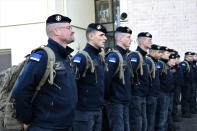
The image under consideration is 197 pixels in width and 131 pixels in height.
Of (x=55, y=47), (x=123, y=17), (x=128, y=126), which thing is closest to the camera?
(x=55, y=47)

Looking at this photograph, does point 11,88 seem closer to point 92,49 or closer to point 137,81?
point 92,49

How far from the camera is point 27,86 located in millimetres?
3336

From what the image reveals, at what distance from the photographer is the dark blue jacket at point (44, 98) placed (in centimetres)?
334

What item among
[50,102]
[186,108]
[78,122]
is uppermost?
[50,102]

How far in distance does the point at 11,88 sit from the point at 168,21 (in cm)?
1241

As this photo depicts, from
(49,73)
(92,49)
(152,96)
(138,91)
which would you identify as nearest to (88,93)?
(92,49)

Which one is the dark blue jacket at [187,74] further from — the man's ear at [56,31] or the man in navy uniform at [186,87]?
the man's ear at [56,31]

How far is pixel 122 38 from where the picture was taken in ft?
19.9

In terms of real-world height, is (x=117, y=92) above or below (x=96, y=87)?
below

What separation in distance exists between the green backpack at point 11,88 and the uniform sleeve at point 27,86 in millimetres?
59

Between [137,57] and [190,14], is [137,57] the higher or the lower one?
the lower one

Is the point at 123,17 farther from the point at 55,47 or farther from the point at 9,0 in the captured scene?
the point at 55,47

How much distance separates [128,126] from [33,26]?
12.3 m

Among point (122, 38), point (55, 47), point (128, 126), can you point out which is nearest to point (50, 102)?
point (55, 47)
